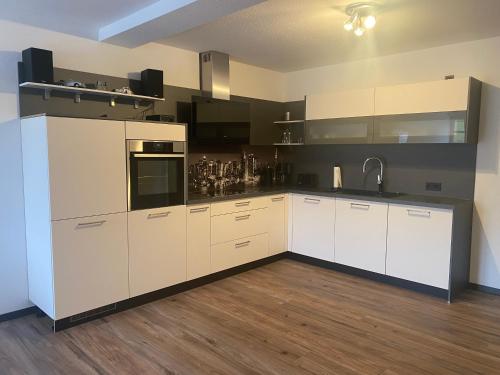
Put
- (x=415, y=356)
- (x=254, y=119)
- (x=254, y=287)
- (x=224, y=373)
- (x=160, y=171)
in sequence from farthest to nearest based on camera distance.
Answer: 1. (x=254, y=119)
2. (x=254, y=287)
3. (x=160, y=171)
4. (x=415, y=356)
5. (x=224, y=373)

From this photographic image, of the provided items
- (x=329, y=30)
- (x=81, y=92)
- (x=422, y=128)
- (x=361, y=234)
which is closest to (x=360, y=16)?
(x=329, y=30)

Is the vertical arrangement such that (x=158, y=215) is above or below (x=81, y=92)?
below

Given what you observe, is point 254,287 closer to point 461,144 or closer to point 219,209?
point 219,209

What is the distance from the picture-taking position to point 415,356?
2.55 meters

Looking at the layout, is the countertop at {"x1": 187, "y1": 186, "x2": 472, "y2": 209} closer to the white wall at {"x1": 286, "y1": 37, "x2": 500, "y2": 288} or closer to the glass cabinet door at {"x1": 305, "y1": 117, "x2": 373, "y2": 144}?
the white wall at {"x1": 286, "y1": 37, "x2": 500, "y2": 288}

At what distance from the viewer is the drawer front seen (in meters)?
3.83

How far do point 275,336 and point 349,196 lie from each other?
1.82m

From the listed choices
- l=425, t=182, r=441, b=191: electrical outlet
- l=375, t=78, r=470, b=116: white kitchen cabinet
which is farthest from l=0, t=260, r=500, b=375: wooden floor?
l=375, t=78, r=470, b=116: white kitchen cabinet

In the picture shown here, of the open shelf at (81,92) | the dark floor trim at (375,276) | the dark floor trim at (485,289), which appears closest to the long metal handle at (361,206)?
the dark floor trim at (375,276)

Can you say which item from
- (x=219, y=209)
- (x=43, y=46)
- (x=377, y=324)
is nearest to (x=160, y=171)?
(x=219, y=209)

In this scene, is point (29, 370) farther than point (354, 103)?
No

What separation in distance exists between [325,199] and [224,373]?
2397mm

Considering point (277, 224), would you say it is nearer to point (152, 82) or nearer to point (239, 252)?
point (239, 252)

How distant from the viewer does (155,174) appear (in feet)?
10.9
